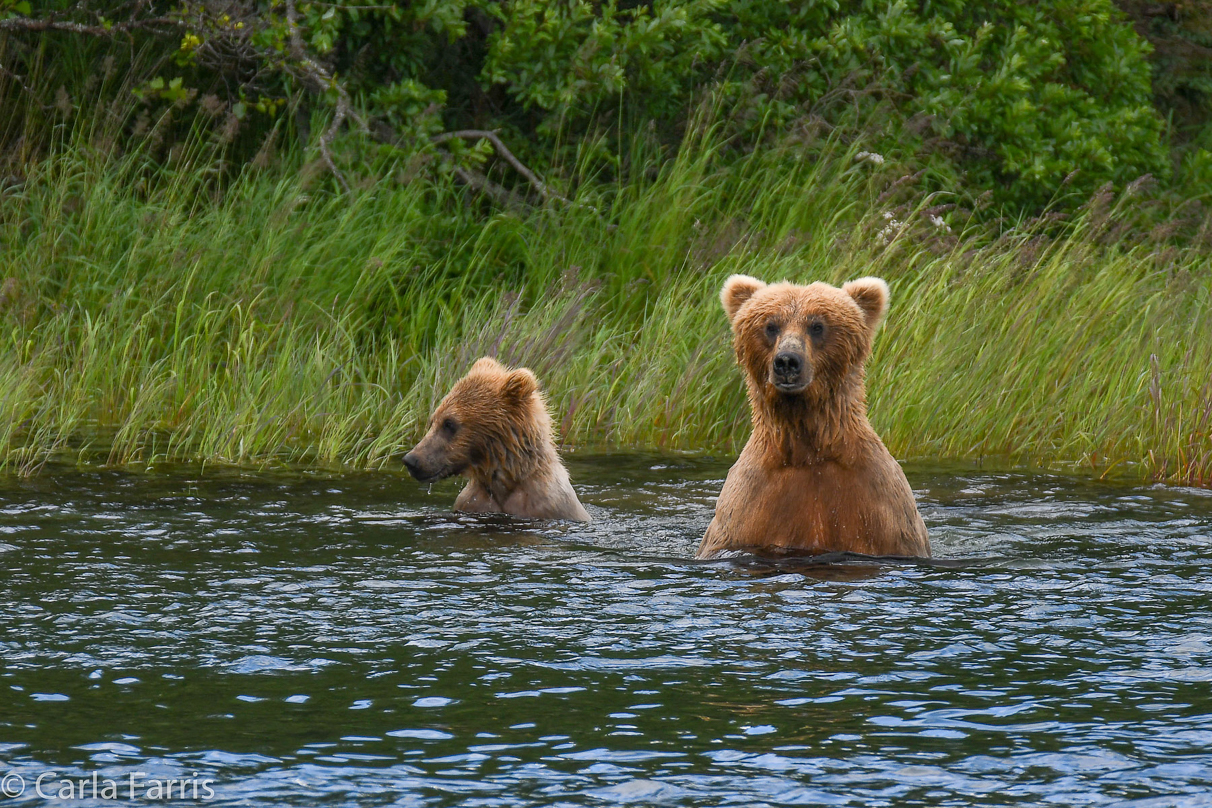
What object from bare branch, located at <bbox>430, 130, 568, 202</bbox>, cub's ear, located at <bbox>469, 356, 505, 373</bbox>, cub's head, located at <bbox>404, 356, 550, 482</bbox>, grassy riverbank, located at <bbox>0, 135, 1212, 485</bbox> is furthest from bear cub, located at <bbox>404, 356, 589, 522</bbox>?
bare branch, located at <bbox>430, 130, 568, 202</bbox>

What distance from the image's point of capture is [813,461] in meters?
6.57

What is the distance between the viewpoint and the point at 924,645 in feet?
17.0

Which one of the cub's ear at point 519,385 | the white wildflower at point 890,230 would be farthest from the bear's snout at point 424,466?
the white wildflower at point 890,230

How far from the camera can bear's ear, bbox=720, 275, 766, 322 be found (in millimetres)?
7023

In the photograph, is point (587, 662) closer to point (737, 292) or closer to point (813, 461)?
point (813, 461)

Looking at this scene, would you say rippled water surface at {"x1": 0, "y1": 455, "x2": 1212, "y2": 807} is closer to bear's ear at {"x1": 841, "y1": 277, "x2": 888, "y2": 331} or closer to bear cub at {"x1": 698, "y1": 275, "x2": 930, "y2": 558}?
bear cub at {"x1": 698, "y1": 275, "x2": 930, "y2": 558}

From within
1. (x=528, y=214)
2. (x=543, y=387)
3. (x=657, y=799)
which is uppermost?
(x=528, y=214)

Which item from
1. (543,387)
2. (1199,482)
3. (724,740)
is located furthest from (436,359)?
(724,740)

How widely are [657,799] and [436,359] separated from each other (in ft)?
22.8

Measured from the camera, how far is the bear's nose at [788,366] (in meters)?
6.29

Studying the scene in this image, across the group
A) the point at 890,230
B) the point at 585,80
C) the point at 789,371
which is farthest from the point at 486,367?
the point at 585,80

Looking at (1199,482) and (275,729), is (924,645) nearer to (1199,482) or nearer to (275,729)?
(275,729)

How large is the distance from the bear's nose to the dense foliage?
638cm

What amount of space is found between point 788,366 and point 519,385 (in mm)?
2523
